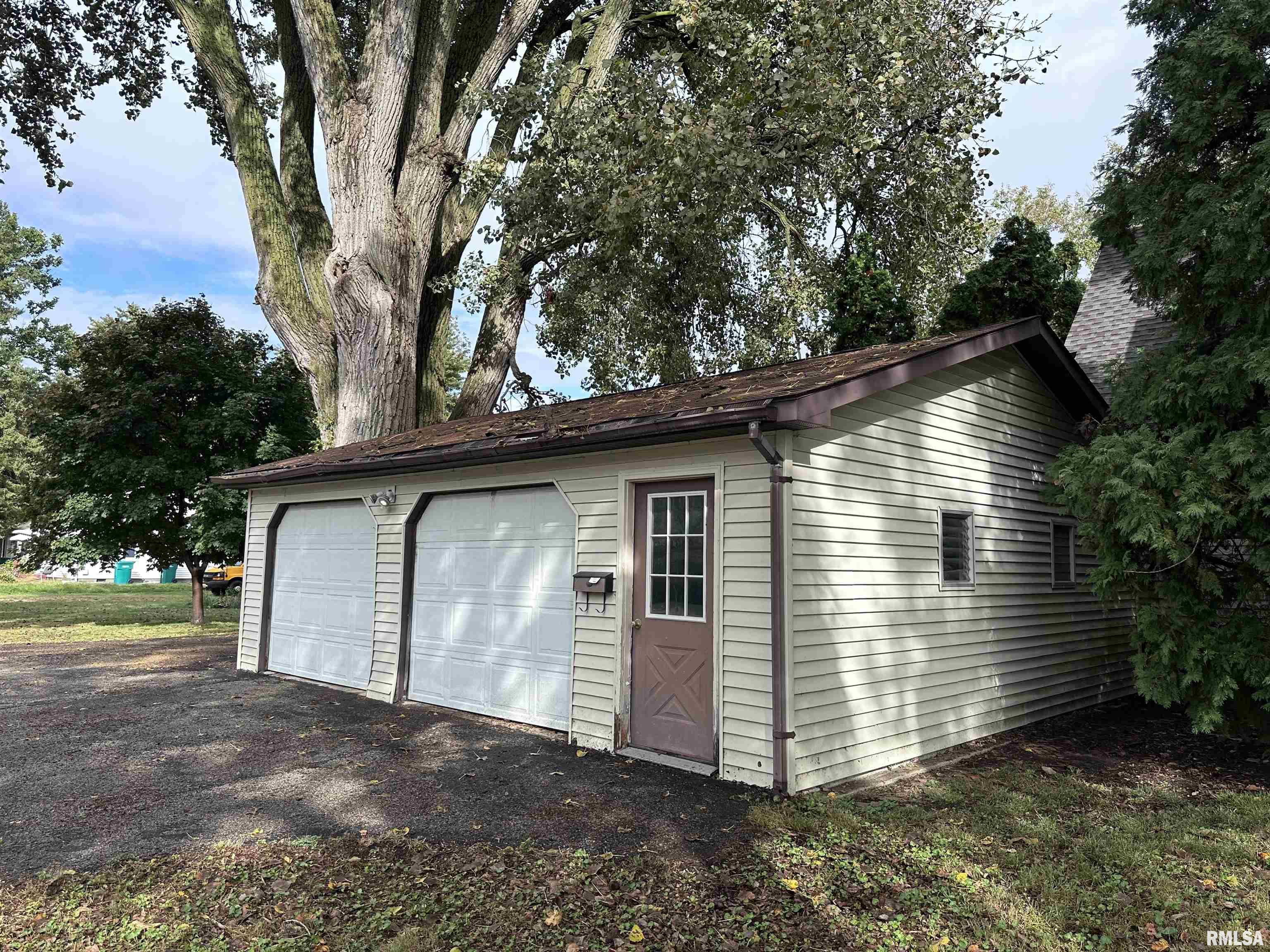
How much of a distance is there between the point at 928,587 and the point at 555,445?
11.1 ft

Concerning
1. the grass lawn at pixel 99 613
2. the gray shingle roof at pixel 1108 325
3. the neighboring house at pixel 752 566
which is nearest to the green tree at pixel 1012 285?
the gray shingle roof at pixel 1108 325

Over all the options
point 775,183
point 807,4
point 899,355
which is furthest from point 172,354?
point 899,355

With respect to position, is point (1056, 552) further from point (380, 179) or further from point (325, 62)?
point (325, 62)

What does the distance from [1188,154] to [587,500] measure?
6052mm

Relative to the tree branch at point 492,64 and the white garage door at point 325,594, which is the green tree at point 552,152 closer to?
the tree branch at point 492,64

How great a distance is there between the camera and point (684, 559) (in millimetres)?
6125

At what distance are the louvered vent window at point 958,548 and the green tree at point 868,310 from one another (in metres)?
6.88

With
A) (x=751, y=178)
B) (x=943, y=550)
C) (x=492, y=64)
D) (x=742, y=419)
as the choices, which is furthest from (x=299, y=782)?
(x=492, y=64)

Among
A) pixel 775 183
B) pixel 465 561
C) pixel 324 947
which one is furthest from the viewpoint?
pixel 775 183

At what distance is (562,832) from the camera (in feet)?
Answer: 15.0

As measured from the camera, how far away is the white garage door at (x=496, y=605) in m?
7.11

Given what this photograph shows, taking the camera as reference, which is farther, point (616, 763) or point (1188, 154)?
point (1188, 154)

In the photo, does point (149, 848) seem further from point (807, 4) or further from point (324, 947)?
point (807, 4)

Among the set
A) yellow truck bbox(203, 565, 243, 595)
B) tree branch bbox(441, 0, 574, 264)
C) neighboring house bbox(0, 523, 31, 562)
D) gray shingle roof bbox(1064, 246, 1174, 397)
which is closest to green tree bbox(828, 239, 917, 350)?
gray shingle roof bbox(1064, 246, 1174, 397)
